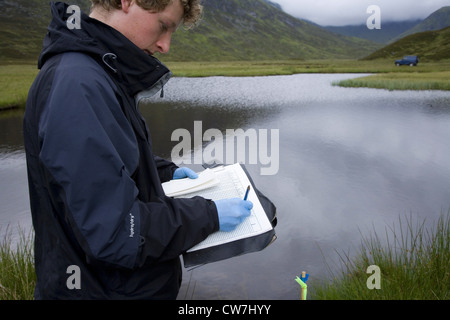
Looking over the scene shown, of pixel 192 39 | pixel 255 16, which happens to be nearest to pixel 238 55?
pixel 192 39

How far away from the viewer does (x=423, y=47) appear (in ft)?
210

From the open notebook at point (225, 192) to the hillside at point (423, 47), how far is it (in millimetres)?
62333

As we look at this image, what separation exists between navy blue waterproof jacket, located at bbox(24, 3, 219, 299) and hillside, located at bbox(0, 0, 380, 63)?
7179cm

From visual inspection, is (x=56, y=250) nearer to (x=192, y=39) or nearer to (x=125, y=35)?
(x=125, y=35)

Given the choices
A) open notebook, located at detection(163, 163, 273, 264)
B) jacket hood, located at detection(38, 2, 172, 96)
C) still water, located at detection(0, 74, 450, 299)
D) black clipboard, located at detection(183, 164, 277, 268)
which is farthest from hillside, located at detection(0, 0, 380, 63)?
black clipboard, located at detection(183, 164, 277, 268)

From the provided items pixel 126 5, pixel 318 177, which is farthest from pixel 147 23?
pixel 318 177

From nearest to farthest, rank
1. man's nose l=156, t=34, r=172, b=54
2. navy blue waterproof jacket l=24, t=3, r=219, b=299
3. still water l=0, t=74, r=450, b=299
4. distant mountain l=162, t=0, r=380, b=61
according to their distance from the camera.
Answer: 1. navy blue waterproof jacket l=24, t=3, r=219, b=299
2. man's nose l=156, t=34, r=172, b=54
3. still water l=0, t=74, r=450, b=299
4. distant mountain l=162, t=0, r=380, b=61

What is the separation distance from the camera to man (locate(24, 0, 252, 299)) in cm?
117

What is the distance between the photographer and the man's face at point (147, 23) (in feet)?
4.87

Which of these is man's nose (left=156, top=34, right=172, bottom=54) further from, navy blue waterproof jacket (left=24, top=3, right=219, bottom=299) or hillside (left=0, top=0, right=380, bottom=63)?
hillside (left=0, top=0, right=380, bottom=63)

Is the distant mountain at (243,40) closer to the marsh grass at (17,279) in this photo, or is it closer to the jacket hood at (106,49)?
the marsh grass at (17,279)

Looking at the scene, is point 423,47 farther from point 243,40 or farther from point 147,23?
point 243,40

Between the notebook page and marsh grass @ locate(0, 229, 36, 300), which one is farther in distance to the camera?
marsh grass @ locate(0, 229, 36, 300)

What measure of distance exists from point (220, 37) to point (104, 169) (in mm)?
148066
